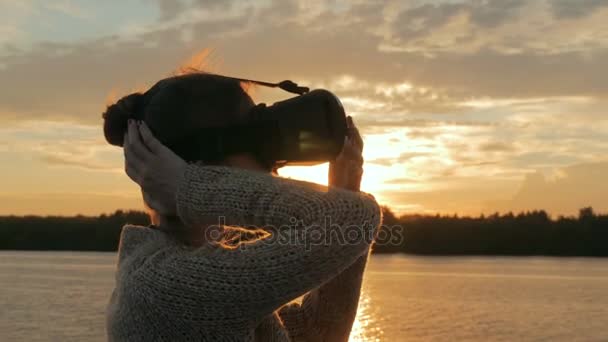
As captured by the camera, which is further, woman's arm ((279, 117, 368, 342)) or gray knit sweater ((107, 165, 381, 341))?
woman's arm ((279, 117, 368, 342))

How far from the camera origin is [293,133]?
1.28 meters

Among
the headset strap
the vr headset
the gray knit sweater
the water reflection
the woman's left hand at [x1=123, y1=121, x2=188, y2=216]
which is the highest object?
the headset strap

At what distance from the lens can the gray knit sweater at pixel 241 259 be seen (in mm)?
1141

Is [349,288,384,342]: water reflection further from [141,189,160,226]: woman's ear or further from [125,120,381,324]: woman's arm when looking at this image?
[125,120,381,324]: woman's arm

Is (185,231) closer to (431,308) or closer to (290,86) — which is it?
(290,86)

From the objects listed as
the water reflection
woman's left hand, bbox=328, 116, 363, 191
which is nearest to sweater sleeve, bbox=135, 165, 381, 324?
woman's left hand, bbox=328, 116, 363, 191

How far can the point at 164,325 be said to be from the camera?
3.93ft

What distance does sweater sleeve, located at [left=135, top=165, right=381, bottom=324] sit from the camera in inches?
44.8

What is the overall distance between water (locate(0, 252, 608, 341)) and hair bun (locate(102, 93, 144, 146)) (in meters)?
20.5

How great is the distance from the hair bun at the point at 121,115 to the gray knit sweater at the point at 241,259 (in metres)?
0.19

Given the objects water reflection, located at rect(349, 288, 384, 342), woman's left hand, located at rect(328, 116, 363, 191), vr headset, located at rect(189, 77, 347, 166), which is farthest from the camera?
water reflection, located at rect(349, 288, 384, 342)

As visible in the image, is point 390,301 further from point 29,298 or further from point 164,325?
point 164,325

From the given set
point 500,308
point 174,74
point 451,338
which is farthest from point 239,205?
point 500,308

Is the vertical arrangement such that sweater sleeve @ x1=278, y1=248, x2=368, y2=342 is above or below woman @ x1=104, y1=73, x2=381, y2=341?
below
